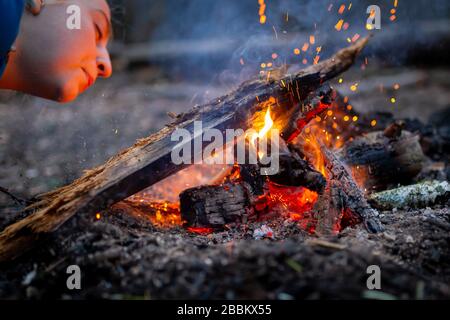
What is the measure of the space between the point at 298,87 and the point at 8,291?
2692 millimetres

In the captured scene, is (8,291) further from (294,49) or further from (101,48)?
(294,49)

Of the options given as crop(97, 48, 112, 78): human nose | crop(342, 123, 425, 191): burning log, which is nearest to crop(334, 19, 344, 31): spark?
crop(342, 123, 425, 191): burning log

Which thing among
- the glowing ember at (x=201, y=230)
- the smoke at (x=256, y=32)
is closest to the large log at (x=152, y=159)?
the glowing ember at (x=201, y=230)

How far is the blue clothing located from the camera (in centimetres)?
252

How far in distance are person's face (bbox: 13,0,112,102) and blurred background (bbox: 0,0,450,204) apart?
1.61m

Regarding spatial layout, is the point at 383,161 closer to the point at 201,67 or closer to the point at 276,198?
the point at 276,198

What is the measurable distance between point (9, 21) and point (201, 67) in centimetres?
768

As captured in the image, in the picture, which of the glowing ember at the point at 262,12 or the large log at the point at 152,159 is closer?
the large log at the point at 152,159

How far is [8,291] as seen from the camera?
7.88ft

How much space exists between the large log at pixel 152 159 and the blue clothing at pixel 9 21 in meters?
1.11

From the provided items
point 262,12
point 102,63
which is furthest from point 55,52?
point 262,12

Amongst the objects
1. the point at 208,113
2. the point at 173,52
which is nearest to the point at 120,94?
the point at 173,52

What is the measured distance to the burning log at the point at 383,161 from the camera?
4363mm

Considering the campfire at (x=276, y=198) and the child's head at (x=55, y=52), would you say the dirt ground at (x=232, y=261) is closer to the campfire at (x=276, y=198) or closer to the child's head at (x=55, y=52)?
the campfire at (x=276, y=198)
